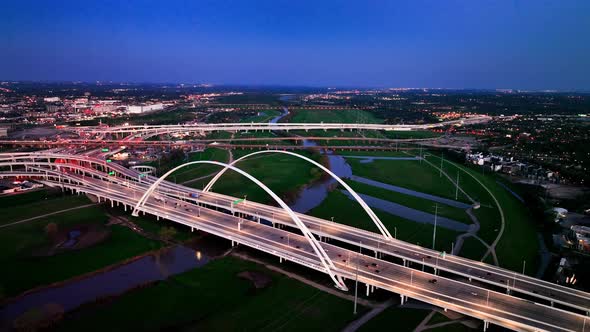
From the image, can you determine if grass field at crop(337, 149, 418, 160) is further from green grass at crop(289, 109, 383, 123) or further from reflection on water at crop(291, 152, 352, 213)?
green grass at crop(289, 109, 383, 123)

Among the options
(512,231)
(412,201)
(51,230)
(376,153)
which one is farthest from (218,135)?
(512,231)

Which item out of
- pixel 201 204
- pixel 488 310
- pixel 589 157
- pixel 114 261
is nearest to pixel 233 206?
pixel 201 204

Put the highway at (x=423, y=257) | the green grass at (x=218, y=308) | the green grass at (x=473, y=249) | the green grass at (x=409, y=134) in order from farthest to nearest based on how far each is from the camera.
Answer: the green grass at (x=409, y=134) < the green grass at (x=473, y=249) < the highway at (x=423, y=257) < the green grass at (x=218, y=308)

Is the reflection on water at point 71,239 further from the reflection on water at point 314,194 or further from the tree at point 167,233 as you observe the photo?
the reflection on water at point 314,194

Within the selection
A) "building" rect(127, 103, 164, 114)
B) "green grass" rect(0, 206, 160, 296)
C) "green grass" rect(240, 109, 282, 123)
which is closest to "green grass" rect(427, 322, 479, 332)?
"green grass" rect(0, 206, 160, 296)

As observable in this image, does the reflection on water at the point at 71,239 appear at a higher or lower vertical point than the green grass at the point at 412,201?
lower

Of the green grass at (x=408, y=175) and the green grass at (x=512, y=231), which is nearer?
the green grass at (x=512, y=231)

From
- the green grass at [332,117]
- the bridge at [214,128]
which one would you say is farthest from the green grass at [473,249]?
the green grass at [332,117]

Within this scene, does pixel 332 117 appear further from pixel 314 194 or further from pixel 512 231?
pixel 512 231
